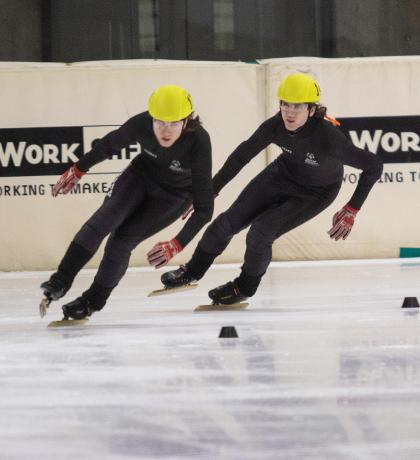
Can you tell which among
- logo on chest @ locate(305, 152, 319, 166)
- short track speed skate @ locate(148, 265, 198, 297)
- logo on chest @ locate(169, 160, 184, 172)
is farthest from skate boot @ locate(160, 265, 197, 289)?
logo on chest @ locate(305, 152, 319, 166)

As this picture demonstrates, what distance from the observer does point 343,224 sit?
527 centimetres

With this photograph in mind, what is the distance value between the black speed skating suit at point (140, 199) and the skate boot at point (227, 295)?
2.41 feet

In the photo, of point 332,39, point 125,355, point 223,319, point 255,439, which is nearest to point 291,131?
point 223,319

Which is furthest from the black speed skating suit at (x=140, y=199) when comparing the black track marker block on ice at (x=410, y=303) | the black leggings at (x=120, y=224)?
the black track marker block on ice at (x=410, y=303)

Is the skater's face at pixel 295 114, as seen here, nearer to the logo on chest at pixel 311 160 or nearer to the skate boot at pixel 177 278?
the logo on chest at pixel 311 160

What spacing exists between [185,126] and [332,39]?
795 cm

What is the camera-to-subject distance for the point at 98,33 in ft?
41.0

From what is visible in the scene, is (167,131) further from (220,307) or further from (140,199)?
(220,307)

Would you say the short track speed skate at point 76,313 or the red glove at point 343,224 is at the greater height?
the red glove at point 343,224

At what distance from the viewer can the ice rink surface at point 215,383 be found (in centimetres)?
253

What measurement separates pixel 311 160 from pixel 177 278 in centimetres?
96

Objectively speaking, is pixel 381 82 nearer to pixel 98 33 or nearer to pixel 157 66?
pixel 157 66

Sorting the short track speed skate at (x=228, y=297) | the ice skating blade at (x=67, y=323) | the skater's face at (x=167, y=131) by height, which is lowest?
the short track speed skate at (x=228, y=297)

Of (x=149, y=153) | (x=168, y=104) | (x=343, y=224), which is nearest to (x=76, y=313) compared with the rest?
(x=149, y=153)
